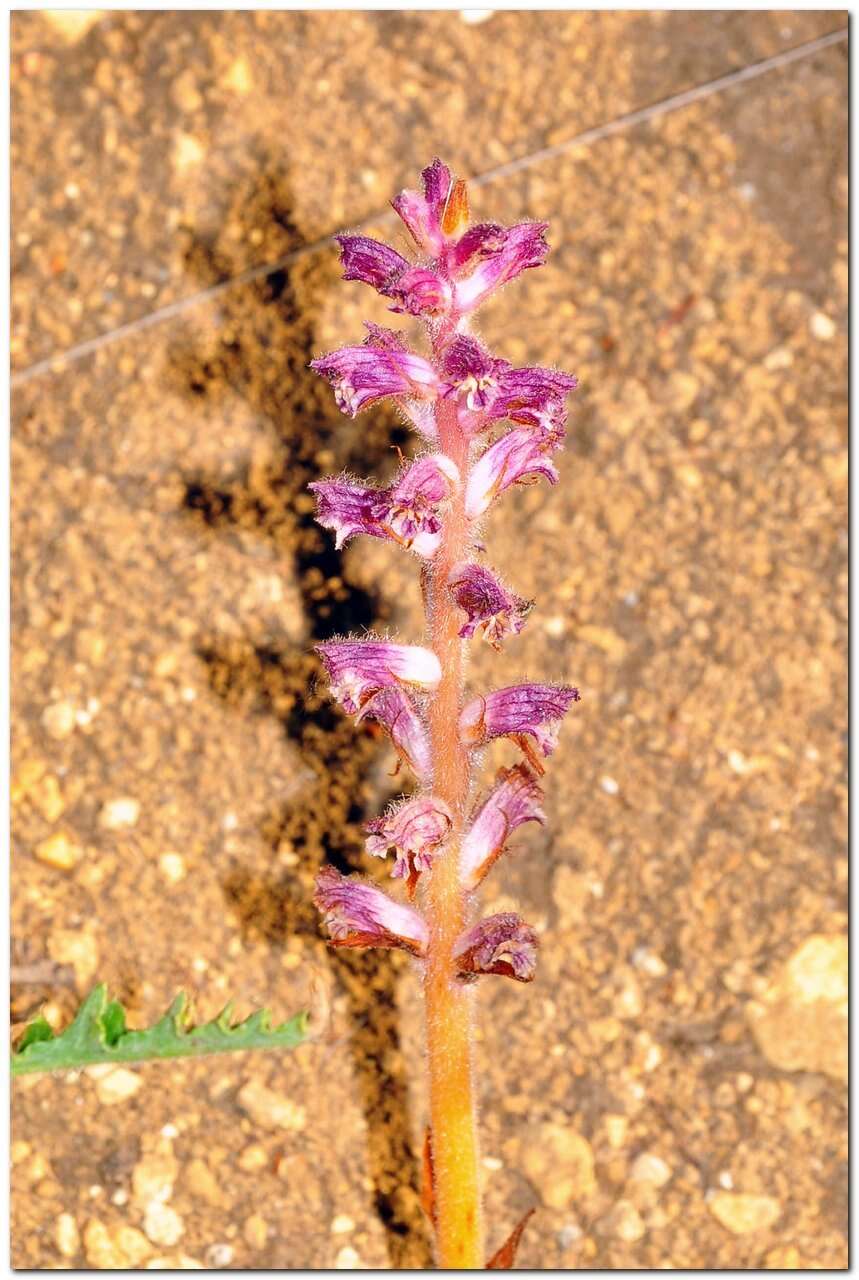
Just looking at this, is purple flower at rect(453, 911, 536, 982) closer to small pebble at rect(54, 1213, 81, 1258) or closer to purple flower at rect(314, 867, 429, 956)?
purple flower at rect(314, 867, 429, 956)

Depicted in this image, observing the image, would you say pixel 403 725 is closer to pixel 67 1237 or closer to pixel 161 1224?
pixel 161 1224

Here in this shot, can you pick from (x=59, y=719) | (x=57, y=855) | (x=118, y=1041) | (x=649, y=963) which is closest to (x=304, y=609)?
(x=59, y=719)

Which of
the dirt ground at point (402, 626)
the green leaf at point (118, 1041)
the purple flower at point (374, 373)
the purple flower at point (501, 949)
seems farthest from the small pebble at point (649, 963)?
the purple flower at point (374, 373)

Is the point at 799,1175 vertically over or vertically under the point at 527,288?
under

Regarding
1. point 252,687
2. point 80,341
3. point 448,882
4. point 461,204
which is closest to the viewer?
point 461,204

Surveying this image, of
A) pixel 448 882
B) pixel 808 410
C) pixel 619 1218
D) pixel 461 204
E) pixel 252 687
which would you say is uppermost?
pixel 808 410

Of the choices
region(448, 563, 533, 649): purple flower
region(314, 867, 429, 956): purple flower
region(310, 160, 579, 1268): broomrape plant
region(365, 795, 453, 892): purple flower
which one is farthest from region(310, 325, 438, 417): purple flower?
region(314, 867, 429, 956): purple flower

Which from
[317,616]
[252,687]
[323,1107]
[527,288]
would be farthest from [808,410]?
[323,1107]

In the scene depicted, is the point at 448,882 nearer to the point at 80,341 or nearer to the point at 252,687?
the point at 252,687
